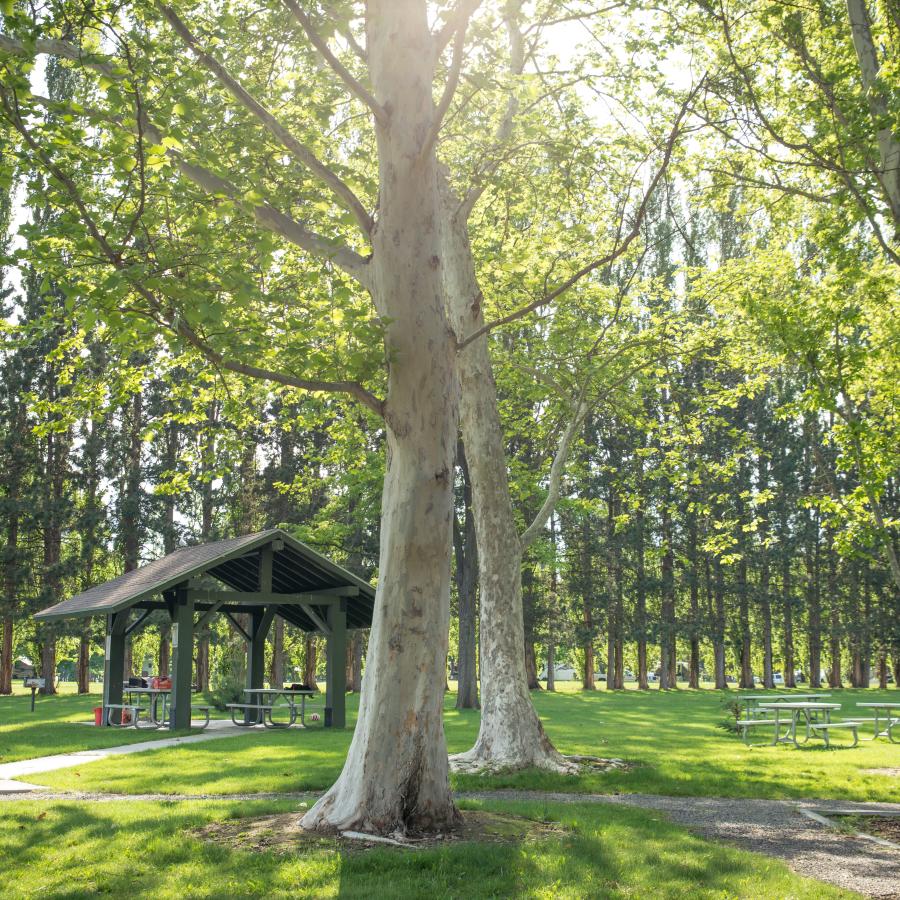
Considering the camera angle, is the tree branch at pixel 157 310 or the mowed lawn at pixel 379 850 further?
the tree branch at pixel 157 310

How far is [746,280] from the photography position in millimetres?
17531

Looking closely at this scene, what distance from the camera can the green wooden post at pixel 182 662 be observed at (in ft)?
67.8

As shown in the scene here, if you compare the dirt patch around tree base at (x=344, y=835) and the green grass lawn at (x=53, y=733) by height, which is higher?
the dirt patch around tree base at (x=344, y=835)

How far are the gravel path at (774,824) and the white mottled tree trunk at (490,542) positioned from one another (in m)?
1.85

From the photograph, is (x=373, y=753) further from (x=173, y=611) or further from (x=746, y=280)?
(x=173, y=611)

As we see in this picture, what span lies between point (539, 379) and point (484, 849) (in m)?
11.1

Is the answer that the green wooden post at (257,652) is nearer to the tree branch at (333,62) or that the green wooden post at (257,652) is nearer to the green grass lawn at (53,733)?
the green grass lawn at (53,733)

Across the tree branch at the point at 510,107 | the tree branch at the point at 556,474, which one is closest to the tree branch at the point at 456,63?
the tree branch at the point at 510,107

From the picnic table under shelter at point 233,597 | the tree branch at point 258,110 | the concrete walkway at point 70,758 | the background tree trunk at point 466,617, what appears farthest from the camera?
the background tree trunk at point 466,617

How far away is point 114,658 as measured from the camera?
2258cm

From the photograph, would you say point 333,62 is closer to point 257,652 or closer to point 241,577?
point 241,577

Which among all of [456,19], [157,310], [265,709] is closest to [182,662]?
[265,709]

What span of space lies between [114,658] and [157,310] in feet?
55.2

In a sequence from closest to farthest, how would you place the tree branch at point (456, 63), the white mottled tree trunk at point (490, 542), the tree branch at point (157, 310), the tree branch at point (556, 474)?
1. the tree branch at point (157, 310)
2. the tree branch at point (456, 63)
3. the white mottled tree trunk at point (490, 542)
4. the tree branch at point (556, 474)
